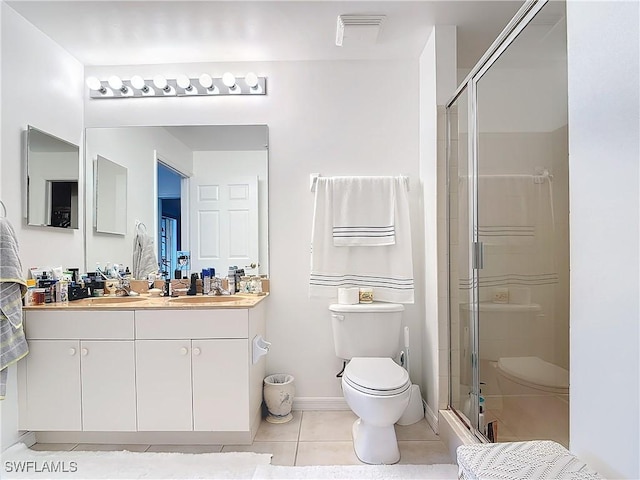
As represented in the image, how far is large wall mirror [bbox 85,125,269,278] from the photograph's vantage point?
8.66ft

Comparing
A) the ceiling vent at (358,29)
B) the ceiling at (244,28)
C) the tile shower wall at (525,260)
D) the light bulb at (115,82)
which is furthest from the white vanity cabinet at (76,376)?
the ceiling vent at (358,29)

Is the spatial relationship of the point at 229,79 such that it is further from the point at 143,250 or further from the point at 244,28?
the point at 143,250

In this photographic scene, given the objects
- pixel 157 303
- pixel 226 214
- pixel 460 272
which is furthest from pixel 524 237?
pixel 157 303

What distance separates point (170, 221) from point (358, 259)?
1.27 m

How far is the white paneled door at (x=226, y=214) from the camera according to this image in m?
2.64

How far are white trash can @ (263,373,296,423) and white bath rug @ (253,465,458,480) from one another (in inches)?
20.2

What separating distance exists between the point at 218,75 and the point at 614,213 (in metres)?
2.43

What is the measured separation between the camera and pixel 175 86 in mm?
2641

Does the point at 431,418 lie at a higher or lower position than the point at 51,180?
lower

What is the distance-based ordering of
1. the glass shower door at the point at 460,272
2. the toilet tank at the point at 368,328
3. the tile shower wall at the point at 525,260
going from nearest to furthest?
the tile shower wall at the point at 525,260 < the glass shower door at the point at 460,272 < the toilet tank at the point at 368,328

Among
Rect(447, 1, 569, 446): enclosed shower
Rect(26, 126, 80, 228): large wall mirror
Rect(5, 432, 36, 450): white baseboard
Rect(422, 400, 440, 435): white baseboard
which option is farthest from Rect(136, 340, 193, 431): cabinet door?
Rect(447, 1, 569, 446): enclosed shower

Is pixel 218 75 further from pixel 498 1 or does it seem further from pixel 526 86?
pixel 526 86

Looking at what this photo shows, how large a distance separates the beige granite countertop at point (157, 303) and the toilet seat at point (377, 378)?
640 millimetres

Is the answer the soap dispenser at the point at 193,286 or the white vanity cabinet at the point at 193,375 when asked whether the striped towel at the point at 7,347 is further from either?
the soap dispenser at the point at 193,286
